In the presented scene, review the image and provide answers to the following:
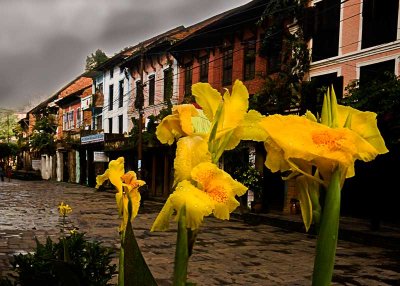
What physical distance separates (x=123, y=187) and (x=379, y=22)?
1521cm

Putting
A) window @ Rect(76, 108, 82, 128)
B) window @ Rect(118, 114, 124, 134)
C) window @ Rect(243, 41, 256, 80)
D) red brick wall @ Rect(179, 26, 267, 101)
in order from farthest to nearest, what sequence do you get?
window @ Rect(76, 108, 82, 128)
window @ Rect(118, 114, 124, 134)
window @ Rect(243, 41, 256, 80)
red brick wall @ Rect(179, 26, 267, 101)

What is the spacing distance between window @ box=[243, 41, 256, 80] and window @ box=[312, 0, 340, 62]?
325 cm

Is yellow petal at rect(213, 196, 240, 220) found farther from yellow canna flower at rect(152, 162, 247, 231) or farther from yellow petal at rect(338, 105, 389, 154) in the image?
yellow petal at rect(338, 105, 389, 154)

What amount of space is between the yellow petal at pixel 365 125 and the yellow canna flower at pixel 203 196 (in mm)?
177

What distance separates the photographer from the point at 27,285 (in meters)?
1.87

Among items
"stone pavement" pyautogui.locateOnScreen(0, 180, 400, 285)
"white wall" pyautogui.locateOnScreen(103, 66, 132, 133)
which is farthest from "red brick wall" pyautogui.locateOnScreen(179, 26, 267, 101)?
"white wall" pyautogui.locateOnScreen(103, 66, 132, 133)

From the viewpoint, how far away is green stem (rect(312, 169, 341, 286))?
1.73 feet

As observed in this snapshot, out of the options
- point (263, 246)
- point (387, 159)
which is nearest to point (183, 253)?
point (263, 246)

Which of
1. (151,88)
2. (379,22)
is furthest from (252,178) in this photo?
(151,88)

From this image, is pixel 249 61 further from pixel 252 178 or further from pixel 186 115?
pixel 186 115

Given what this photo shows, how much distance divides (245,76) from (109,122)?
18409 mm

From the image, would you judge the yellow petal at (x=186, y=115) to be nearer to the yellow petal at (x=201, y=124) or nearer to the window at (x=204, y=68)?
the yellow petal at (x=201, y=124)

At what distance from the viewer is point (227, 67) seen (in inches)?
856

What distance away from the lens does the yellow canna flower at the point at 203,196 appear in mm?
564
